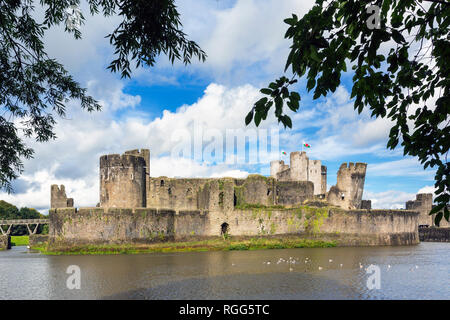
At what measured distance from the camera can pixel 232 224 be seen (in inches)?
1293

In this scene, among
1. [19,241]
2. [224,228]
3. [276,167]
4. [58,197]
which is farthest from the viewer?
[276,167]

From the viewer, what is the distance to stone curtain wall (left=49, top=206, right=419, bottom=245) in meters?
28.9

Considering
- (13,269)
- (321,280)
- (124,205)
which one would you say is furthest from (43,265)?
(321,280)

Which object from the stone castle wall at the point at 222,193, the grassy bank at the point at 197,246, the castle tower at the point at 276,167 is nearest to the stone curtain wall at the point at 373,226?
the grassy bank at the point at 197,246

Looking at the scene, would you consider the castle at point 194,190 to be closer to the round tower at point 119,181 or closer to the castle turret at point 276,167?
Answer: the round tower at point 119,181

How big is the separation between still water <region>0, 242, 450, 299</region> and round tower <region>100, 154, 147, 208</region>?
12.5m

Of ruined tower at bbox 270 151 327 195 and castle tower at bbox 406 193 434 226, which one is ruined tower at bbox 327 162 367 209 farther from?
castle tower at bbox 406 193 434 226

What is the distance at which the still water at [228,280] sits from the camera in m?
13.1

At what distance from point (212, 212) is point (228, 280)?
1715cm

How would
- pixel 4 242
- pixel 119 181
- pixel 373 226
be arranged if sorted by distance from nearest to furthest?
pixel 119 181 → pixel 373 226 → pixel 4 242

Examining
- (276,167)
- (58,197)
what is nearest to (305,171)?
(276,167)

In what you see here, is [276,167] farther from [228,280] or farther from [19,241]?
[228,280]

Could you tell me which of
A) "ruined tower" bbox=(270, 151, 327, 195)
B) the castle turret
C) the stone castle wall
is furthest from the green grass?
"ruined tower" bbox=(270, 151, 327, 195)

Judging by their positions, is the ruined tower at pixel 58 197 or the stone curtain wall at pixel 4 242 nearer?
the ruined tower at pixel 58 197
